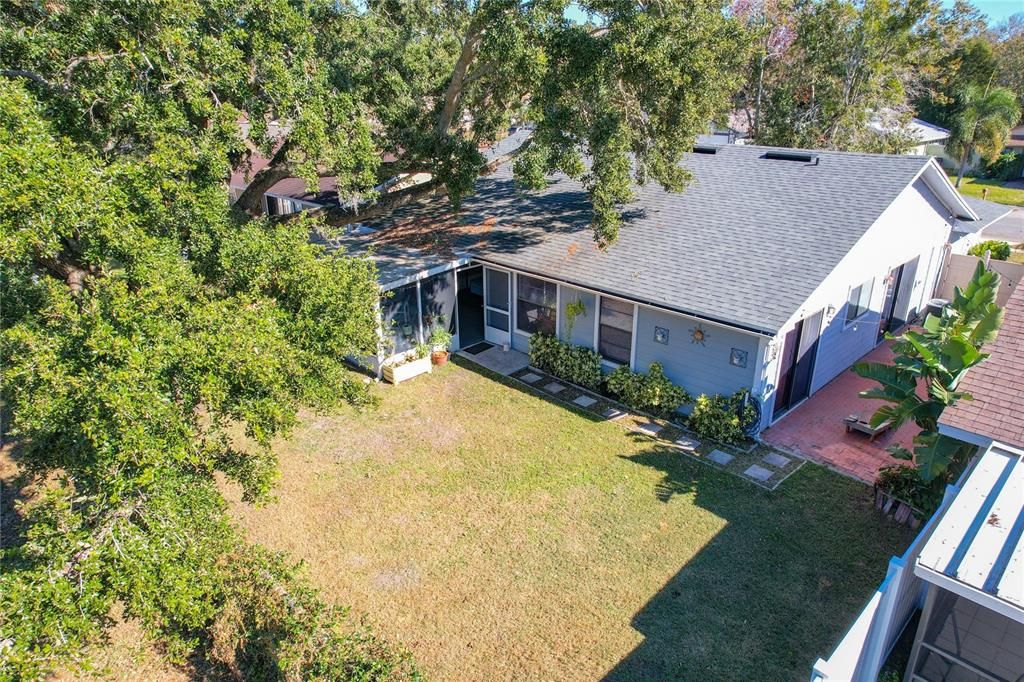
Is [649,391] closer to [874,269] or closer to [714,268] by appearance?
[714,268]

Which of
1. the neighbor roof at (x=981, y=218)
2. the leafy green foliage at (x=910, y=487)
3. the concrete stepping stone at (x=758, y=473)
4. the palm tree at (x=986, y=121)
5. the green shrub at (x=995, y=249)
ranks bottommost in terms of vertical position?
the concrete stepping stone at (x=758, y=473)

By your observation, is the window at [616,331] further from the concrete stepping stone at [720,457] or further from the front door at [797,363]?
the front door at [797,363]

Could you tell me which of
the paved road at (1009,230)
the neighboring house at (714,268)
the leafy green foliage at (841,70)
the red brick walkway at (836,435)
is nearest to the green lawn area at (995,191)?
the paved road at (1009,230)

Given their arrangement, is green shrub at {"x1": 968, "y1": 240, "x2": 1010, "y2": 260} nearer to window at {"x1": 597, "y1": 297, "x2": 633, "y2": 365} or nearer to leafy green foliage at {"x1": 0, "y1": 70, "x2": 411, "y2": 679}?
window at {"x1": 597, "y1": 297, "x2": 633, "y2": 365}

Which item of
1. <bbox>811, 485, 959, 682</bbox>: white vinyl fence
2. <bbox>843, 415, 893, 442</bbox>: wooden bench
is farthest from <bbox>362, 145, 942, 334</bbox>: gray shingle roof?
<bbox>811, 485, 959, 682</bbox>: white vinyl fence

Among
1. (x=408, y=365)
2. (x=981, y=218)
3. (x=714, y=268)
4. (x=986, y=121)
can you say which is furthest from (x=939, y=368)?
(x=986, y=121)

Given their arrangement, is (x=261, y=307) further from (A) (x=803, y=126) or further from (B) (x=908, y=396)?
(A) (x=803, y=126)
